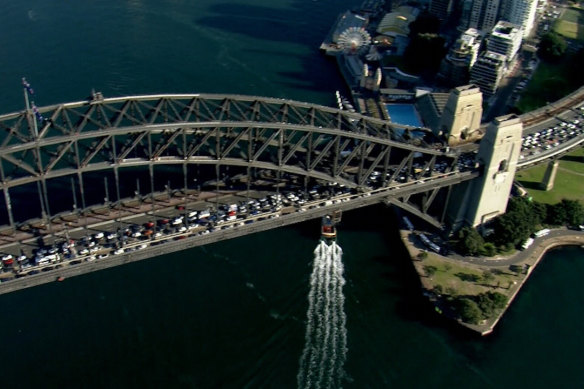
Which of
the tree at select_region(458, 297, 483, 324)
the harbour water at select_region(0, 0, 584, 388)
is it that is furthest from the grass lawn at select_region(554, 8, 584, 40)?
the tree at select_region(458, 297, 483, 324)

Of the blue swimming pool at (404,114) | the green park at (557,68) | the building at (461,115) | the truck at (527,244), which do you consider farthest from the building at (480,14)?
the truck at (527,244)

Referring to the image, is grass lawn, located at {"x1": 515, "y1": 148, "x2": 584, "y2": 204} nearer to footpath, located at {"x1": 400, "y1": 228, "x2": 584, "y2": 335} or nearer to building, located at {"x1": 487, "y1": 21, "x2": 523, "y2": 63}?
footpath, located at {"x1": 400, "y1": 228, "x2": 584, "y2": 335}

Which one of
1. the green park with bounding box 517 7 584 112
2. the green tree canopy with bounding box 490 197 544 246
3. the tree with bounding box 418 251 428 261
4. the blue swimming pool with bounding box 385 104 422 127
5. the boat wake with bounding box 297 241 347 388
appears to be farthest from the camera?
the green park with bounding box 517 7 584 112

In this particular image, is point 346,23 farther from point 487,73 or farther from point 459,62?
point 487,73

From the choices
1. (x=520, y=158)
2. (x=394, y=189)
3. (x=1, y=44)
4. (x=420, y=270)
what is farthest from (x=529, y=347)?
(x=1, y=44)

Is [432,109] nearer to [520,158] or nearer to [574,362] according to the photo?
[520,158]
